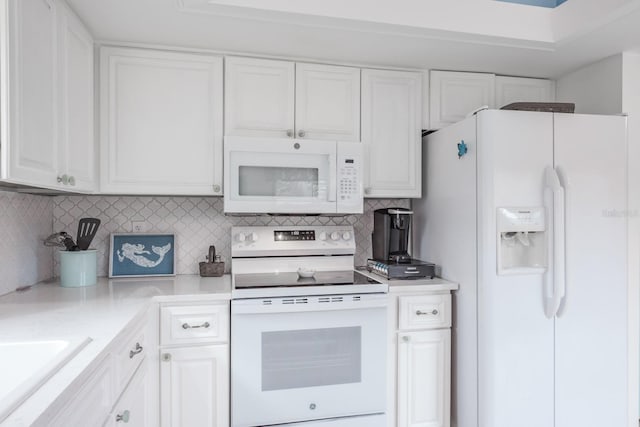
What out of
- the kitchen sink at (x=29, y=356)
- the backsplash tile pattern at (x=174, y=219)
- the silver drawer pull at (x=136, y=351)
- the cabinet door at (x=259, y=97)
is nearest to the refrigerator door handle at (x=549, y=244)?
the backsplash tile pattern at (x=174, y=219)

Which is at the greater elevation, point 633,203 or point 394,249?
point 633,203

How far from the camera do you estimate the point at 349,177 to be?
7.39 feet

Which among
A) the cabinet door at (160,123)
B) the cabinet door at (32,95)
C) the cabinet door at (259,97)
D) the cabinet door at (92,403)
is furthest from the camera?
the cabinet door at (259,97)

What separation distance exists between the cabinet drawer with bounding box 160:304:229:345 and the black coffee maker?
943 millimetres

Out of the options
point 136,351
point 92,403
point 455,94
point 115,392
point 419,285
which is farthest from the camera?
point 455,94

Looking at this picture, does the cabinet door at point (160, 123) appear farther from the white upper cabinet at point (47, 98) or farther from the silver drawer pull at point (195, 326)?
the silver drawer pull at point (195, 326)

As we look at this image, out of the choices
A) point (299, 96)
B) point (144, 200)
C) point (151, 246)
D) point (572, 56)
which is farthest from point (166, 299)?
point (572, 56)

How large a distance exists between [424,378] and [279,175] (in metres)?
1.35

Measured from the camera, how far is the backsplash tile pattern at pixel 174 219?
231 cm

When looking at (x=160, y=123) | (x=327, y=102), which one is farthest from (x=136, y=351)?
(x=327, y=102)

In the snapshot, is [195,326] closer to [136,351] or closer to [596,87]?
[136,351]

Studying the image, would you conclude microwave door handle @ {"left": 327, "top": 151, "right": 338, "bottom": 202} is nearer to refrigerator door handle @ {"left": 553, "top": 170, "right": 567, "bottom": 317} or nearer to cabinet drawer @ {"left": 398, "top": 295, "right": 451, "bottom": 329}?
cabinet drawer @ {"left": 398, "top": 295, "right": 451, "bottom": 329}

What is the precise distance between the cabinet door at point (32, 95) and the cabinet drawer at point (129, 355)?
2.07ft

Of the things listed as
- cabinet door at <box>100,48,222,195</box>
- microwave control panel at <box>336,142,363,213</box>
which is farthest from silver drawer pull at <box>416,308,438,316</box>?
cabinet door at <box>100,48,222,195</box>
